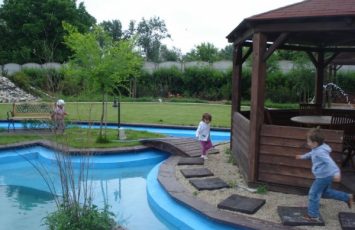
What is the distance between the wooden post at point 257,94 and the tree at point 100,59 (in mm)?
4723

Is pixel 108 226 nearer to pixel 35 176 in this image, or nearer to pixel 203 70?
pixel 35 176

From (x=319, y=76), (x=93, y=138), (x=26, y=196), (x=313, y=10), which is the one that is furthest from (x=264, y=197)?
(x=93, y=138)

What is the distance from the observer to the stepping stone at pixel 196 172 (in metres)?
7.23

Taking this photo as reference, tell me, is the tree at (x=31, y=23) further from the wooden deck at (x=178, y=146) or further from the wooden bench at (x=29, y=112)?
the wooden deck at (x=178, y=146)

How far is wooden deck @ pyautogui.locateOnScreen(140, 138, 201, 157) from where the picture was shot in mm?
9172

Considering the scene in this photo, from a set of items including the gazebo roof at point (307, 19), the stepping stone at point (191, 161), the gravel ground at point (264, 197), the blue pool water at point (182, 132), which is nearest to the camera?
the gravel ground at point (264, 197)

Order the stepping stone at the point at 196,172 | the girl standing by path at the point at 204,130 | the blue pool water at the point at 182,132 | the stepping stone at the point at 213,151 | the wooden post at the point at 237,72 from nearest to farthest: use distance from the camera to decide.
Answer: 1. the stepping stone at the point at 196,172
2. the girl standing by path at the point at 204,130
3. the wooden post at the point at 237,72
4. the stepping stone at the point at 213,151
5. the blue pool water at the point at 182,132

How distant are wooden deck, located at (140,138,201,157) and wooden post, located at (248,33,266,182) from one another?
2671mm

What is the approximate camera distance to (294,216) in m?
5.09

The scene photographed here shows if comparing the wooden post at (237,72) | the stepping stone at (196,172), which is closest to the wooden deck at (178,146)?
the wooden post at (237,72)

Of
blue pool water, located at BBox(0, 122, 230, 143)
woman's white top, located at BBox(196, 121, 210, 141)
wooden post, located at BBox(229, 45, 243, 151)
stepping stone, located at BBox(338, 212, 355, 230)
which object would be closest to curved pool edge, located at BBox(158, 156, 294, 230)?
stepping stone, located at BBox(338, 212, 355, 230)

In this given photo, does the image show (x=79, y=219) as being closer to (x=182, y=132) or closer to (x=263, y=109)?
(x=263, y=109)

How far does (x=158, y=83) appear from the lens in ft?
99.6

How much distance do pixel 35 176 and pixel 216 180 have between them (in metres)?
4.16
